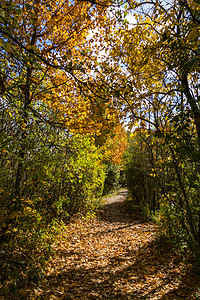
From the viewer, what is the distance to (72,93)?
5020mm

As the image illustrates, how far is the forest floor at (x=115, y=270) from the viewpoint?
10.5ft

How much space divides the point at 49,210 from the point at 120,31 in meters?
4.00

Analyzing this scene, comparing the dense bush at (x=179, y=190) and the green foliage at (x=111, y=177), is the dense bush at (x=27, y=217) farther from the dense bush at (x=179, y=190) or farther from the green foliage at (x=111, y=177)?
the green foliage at (x=111, y=177)

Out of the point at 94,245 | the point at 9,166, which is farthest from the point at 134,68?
the point at 94,245

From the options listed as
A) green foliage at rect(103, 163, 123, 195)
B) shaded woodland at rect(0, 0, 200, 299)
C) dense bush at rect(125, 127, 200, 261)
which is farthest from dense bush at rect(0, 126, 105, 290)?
green foliage at rect(103, 163, 123, 195)

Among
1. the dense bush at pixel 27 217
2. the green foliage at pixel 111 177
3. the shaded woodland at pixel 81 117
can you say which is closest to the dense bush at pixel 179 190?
the shaded woodland at pixel 81 117

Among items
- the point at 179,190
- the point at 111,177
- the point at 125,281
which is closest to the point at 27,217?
the point at 125,281

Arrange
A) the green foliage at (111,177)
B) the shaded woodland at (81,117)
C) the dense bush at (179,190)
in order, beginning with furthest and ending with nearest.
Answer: the green foliage at (111,177) < the dense bush at (179,190) < the shaded woodland at (81,117)

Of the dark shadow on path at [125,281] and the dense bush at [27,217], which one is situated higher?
the dense bush at [27,217]

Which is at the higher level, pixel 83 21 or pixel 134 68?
pixel 83 21

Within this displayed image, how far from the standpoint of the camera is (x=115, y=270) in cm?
403

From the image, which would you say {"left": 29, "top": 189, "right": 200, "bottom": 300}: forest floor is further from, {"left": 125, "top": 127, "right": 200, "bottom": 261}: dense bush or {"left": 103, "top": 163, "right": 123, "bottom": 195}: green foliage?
{"left": 103, "top": 163, "right": 123, "bottom": 195}: green foliage

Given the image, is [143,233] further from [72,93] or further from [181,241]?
[72,93]

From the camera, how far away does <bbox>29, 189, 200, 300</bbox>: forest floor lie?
3205mm
